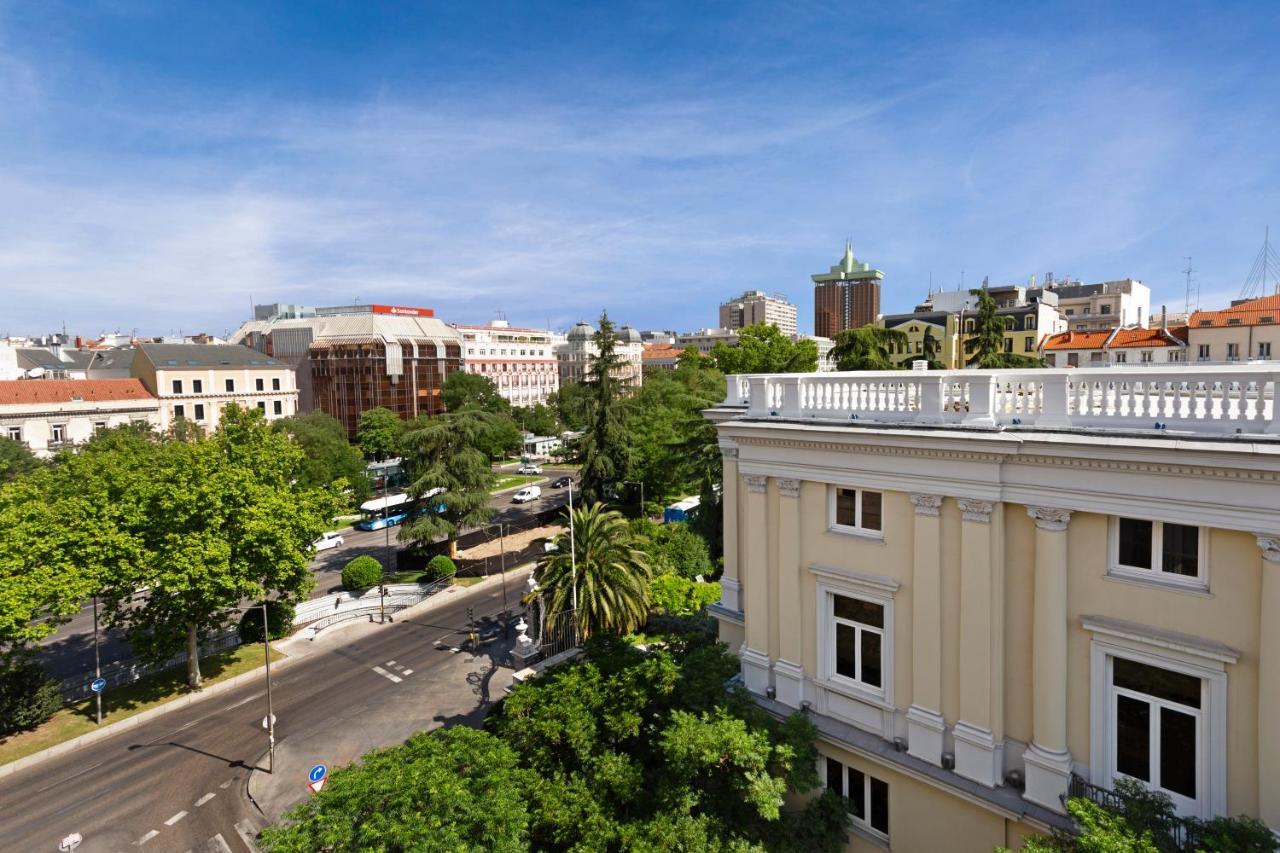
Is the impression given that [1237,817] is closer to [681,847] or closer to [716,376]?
[681,847]

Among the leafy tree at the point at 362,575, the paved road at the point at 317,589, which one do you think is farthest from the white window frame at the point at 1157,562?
the leafy tree at the point at 362,575

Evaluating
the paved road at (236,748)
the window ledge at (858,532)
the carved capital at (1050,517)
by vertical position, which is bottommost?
the paved road at (236,748)

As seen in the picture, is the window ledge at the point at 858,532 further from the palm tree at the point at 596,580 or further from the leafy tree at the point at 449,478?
the leafy tree at the point at 449,478

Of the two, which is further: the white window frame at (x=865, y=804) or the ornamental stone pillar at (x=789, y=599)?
the ornamental stone pillar at (x=789, y=599)

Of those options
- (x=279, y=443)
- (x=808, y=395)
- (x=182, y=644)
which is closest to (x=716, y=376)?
(x=279, y=443)

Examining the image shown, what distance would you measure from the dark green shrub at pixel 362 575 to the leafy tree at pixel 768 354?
44361 millimetres

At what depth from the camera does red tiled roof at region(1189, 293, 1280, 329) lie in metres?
45.6

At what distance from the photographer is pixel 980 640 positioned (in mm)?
11039

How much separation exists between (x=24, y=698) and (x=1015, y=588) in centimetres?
3430

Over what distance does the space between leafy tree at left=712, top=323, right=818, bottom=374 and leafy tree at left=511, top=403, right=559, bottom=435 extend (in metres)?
35.9

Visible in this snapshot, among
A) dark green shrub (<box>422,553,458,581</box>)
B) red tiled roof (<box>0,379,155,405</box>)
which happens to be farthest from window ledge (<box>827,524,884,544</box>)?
red tiled roof (<box>0,379,155,405</box>)

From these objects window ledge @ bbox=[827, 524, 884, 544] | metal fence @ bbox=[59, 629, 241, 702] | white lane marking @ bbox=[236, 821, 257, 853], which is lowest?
white lane marking @ bbox=[236, 821, 257, 853]

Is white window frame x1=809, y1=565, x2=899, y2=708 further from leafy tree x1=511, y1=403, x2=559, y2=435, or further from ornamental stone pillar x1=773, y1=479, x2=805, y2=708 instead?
leafy tree x1=511, y1=403, x2=559, y2=435

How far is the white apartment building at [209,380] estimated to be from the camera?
3027 inches
